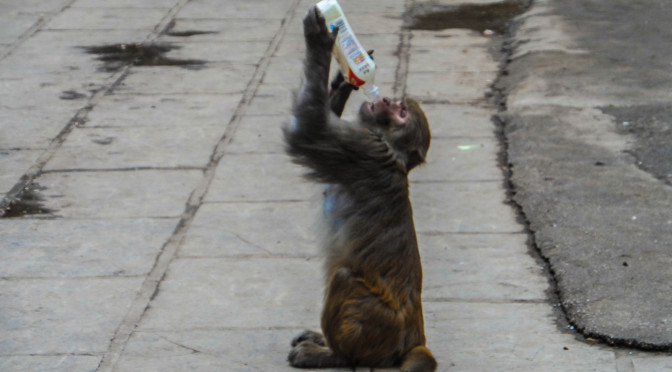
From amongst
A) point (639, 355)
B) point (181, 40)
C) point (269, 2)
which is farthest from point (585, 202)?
point (269, 2)

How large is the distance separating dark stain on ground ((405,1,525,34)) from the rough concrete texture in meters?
0.31

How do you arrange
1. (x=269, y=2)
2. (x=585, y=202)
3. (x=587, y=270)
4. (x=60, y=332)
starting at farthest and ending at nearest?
1. (x=269, y=2)
2. (x=585, y=202)
3. (x=587, y=270)
4. (x=60, y=332)

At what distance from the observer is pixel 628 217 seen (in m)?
5.84

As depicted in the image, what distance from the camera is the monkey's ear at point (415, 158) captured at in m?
4.21

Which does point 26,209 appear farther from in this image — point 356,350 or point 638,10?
point 638,10

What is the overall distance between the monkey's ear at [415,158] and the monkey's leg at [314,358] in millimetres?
887

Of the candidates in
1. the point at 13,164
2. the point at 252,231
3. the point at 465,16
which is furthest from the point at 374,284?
the point at 465,16

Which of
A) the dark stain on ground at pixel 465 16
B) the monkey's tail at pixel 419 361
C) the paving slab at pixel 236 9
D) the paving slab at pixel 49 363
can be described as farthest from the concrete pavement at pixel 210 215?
the paving slab at pixel 236 9

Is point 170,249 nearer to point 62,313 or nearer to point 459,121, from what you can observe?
point 62,313

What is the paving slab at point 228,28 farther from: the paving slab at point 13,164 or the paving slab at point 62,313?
the paving slab at point 62,313

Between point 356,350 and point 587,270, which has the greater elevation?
point 356,350

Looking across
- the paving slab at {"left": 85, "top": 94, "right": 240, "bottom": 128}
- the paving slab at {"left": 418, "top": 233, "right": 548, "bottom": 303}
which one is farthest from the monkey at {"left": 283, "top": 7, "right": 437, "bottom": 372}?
the paving slab at {"left": 85, "top": 94, "right": 240, "bottom": 128}

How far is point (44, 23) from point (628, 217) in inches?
290

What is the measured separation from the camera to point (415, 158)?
424 cm
